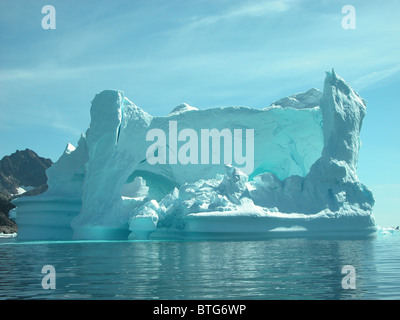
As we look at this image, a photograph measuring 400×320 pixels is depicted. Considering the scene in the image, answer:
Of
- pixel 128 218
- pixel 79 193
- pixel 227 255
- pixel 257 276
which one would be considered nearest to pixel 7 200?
pixel 79 193

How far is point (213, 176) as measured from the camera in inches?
1024

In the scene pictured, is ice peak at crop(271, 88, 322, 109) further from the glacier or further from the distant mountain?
the distant mountain

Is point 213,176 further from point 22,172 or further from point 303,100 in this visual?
point 22,172

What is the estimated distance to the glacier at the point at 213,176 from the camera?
2159 cm

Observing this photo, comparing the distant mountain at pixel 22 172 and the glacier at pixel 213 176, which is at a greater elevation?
the distant mountain at pixel 22 172

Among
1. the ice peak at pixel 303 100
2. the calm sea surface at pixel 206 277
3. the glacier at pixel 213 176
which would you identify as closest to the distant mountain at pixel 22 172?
the glacier at pixel 213 176

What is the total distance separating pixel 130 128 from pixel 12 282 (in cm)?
1693

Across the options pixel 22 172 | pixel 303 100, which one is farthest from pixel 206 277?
pixel 22 172

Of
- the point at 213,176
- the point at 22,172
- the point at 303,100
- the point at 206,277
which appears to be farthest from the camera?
the point at 22,172

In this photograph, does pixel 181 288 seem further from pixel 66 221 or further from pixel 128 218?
pixel 66 221

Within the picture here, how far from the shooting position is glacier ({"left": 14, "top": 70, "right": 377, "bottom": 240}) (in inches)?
850

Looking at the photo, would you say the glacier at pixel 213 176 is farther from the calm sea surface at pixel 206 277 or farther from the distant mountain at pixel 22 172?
the distant mountain at pixel 22 172

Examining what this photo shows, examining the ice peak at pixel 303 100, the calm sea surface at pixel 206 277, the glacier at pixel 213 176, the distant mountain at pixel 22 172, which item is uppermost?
the distant mountain at pixel 22 172

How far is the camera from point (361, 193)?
22359mm
